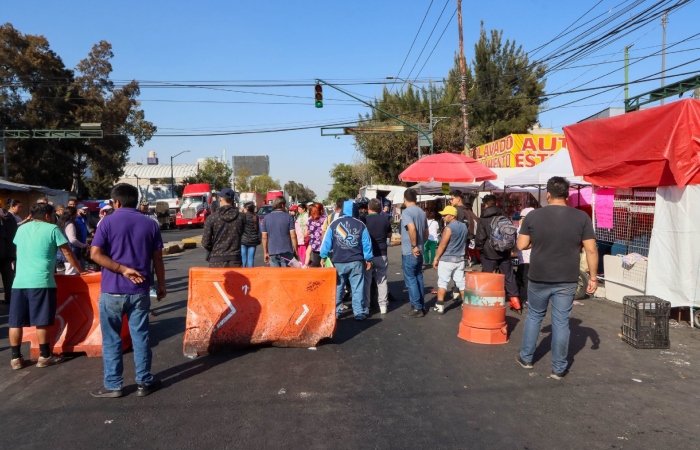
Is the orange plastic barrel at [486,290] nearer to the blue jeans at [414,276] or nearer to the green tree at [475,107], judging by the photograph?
the blue jeans at [414,276]

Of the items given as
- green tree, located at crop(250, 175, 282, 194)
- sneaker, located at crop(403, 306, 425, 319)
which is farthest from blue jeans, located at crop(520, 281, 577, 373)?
green tree, located at crop(250, 175, 282, 194)

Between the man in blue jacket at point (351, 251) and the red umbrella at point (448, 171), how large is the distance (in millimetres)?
4546

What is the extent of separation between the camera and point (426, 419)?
4098 mm

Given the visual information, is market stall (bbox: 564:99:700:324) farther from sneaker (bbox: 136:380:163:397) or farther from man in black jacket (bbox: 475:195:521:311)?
sneaker (bbox: 136:380:163:397)

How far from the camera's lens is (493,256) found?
26.4 feet

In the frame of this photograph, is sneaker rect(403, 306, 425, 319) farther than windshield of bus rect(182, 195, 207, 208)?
No

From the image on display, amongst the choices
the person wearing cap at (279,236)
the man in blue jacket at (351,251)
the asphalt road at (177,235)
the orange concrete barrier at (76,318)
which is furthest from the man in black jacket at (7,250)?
the asphalt road at (177,235)

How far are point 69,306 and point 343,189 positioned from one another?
6889cm

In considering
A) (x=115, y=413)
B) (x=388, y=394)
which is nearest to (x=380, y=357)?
(x=388, y=394)

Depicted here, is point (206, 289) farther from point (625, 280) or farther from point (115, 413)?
point (625, 280)

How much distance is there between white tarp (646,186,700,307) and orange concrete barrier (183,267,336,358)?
4889mm

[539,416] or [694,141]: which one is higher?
[694,141]

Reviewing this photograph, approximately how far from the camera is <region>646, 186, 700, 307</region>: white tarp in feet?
22.9

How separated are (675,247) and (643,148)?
4.86 ft
